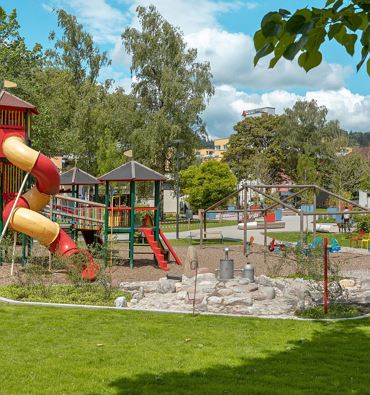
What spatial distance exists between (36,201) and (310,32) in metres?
15.7

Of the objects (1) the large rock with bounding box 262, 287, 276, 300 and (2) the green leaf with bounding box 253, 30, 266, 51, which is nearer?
(2) the green leaf with bounding box 253, 30, 266, 51

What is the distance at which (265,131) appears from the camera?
72.8 meters

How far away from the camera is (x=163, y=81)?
1655 inches

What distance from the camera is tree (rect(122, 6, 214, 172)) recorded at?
42.1m

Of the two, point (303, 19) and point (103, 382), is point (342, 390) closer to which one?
point (103, 382)

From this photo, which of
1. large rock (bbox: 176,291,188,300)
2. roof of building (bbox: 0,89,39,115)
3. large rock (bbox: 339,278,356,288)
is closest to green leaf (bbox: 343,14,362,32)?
large rock (bbox: 176,291,188,300)

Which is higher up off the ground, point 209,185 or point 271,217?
point 209,185

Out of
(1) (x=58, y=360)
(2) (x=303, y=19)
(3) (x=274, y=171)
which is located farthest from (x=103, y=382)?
(3) (x=274, y=171)

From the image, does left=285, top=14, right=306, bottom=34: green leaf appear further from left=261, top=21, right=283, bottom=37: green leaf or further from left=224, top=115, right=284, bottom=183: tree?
left=224, top=115, right=284, bottom=183: tree

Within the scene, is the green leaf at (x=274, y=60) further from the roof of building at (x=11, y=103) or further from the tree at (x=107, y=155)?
the tree at (x=107, y=155)

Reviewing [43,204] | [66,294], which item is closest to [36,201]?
[43,204]

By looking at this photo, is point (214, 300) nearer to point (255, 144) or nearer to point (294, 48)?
point (294, 48)

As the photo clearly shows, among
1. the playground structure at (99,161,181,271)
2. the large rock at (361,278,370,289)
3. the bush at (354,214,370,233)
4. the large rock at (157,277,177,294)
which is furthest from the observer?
the bush at (354,214,370,233)

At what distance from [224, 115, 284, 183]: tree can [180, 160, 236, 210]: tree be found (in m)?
38.0
